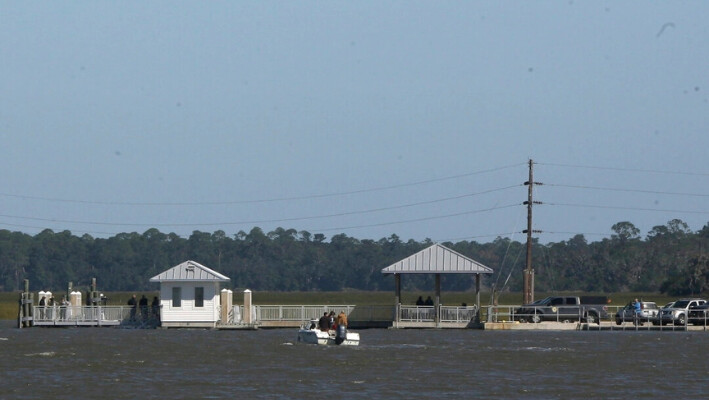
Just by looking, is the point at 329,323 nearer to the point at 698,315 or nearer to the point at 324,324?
the point at 324,324

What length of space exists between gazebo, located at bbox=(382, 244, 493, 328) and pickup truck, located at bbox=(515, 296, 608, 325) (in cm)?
280

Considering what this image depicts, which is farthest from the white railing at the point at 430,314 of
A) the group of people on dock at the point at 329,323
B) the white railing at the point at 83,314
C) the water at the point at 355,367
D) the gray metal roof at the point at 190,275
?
the white railing at the point at 83,314

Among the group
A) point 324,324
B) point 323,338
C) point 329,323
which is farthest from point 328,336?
point 329,323

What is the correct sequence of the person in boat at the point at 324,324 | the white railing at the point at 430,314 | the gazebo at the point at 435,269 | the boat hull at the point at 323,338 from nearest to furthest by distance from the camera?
the boat hull at the point at 323,338 < the person in boat at the point at 324,324 < the gazebo at the point at 435,269 < the white railing at the point at 430,314

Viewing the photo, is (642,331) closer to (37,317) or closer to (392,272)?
(392,272)

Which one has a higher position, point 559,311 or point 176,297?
point 176,297

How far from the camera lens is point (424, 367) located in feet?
160

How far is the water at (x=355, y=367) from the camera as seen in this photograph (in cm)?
4066

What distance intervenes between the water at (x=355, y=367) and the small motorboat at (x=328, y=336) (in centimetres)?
70

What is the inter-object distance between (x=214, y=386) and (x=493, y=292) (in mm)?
41726

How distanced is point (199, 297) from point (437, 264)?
13480 millimetres

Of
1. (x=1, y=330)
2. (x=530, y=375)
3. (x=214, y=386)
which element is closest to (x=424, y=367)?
(x=530, y=375)

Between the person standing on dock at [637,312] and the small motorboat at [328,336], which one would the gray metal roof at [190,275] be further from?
the person standing on dock at [637,312]

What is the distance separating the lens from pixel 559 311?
7788cm
